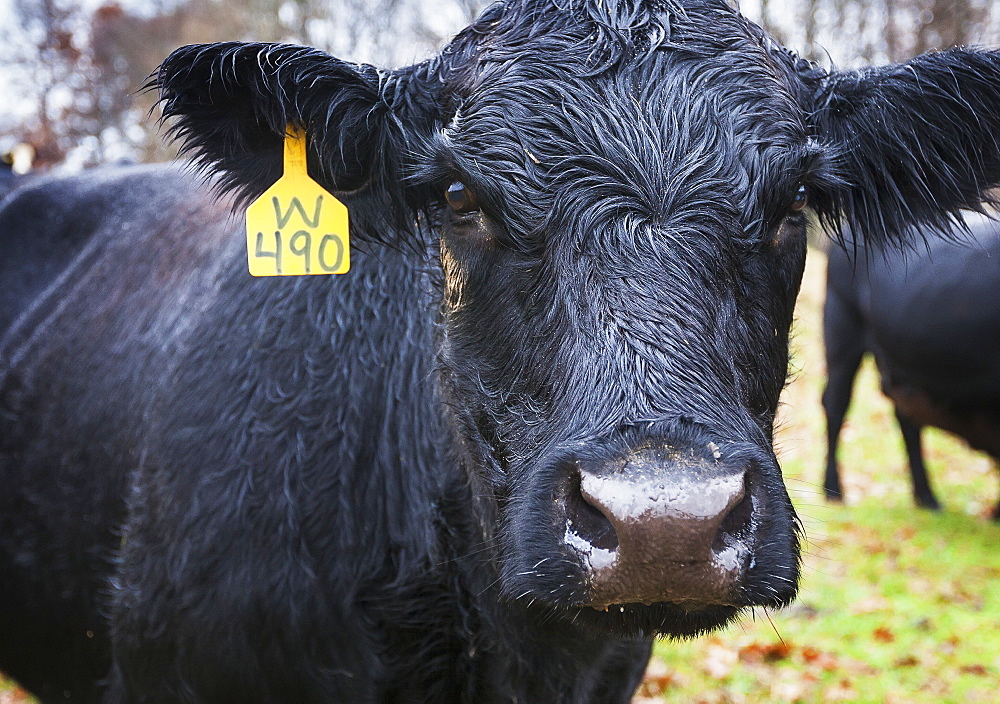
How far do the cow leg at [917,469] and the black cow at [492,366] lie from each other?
19.3 feet

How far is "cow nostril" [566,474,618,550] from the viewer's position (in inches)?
62.0

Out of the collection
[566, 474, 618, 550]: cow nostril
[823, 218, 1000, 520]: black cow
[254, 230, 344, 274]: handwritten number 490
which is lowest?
[823, 218, 1000, 520]: black cow

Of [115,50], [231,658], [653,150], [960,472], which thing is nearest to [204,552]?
[231,658]

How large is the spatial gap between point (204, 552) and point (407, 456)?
623mm

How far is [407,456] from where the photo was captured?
2574 mm

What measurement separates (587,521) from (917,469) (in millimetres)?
7284

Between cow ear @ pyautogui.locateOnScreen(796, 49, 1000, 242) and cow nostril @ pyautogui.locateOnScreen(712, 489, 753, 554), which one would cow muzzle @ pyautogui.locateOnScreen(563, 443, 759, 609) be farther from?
cow ear @ pyautogui.locateOnScreen(796, 49, 1000, 242)

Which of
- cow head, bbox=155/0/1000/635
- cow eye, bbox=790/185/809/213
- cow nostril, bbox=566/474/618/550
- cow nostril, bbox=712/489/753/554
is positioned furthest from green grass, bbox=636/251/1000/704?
cow nostril, bbox=566/474/618/550

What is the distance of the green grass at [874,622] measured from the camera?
15.0 ft

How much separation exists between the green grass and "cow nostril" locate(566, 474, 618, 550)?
1.31 m

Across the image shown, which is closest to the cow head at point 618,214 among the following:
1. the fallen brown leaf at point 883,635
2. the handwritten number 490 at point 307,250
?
the handwritten number 490 at point 307,250

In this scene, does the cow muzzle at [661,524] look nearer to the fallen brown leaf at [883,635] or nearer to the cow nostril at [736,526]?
the cow nostril at [736,526]

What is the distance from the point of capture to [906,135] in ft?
8.06

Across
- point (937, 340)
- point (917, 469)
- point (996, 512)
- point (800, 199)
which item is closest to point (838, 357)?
point (917, 469)
